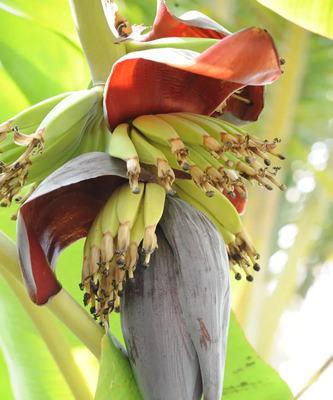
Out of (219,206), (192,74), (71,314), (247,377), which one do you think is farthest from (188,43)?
(247,377)

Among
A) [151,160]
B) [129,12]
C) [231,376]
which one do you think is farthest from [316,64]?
[151,160]

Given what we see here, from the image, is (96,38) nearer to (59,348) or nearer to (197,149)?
(197,149)

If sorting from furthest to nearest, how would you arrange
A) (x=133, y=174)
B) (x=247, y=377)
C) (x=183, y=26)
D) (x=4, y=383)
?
1. (x=4, y=383)
2. (x=247, y=377)
3. (x=183, y=26)
4. (x=133, y=174)

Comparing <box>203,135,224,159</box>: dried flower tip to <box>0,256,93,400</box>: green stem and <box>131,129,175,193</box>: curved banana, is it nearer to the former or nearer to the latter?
<box>131,129,175,193</box>: curved banana

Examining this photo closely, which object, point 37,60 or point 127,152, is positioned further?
point 37,60

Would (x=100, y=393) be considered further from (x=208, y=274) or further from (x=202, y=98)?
(x=202, y=98)

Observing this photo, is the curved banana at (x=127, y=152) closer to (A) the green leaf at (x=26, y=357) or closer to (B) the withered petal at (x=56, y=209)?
(B) the withered petal at (x=56, y=209)
